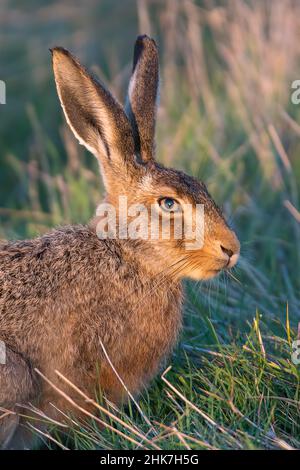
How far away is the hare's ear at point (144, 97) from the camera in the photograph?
Answer: 177 inches

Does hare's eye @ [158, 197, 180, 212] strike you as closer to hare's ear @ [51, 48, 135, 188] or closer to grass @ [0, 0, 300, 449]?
hare's ear @ [51, 48, 135, 188]

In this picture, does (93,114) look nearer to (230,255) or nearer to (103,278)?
(103,278)

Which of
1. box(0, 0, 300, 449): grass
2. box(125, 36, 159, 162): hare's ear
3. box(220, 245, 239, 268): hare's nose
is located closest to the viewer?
box(0, 0, 300, 449): grass

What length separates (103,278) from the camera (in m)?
4.30

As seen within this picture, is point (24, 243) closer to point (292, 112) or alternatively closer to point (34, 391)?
point (34, 391)

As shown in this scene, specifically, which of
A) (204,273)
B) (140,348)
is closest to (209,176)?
(204,273)

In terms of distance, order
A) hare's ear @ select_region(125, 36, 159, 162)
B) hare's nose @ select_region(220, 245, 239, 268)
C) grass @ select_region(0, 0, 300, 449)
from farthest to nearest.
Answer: hare's ear @ select_region(125, 36, 159, 162) < hare's nose @ select_region(220, 245, 239, 268) < grass @ select_region(0, 0, 300, 449)

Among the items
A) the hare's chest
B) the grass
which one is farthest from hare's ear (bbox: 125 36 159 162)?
the grass

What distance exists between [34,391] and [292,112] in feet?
12.8

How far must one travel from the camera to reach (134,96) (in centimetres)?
462

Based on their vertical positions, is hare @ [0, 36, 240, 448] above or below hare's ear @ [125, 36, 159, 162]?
below

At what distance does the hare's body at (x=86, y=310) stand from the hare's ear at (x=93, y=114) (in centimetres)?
41

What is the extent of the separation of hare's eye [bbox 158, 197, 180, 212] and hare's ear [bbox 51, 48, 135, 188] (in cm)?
28

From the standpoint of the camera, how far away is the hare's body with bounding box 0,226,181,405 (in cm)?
412
